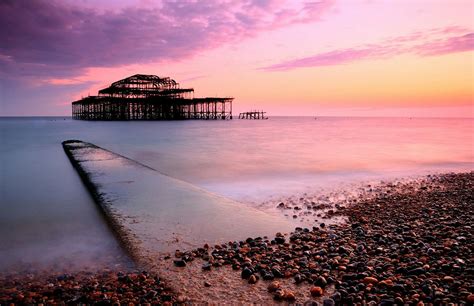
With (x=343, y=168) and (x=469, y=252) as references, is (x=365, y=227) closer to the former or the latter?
(x=469, y=252)

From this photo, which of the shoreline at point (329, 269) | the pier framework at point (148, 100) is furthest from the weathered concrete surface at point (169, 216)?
the pier framework at point (148, 100)

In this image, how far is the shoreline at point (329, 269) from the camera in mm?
3305

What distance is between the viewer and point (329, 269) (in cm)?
380

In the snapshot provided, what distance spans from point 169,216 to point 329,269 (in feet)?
9.96

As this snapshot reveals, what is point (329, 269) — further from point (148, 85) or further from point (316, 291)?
point (148, 85)

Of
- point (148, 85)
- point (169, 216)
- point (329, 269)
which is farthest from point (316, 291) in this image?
point (148, 85)

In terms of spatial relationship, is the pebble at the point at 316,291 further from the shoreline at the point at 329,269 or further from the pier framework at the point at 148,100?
the pier framework at the point at 148,100

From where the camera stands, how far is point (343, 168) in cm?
1360

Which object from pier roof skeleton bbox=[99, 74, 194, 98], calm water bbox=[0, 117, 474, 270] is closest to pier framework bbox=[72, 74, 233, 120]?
pier roof skeleton bbox=[99, 74, 194, 98]

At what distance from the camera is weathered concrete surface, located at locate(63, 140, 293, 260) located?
16.0 ft

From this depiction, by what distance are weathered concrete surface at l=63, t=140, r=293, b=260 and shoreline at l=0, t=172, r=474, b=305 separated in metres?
0.42

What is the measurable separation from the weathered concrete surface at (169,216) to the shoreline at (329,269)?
0.42 metres

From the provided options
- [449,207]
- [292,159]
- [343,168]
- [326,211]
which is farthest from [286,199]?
[292,159]

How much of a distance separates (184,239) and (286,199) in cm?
359
